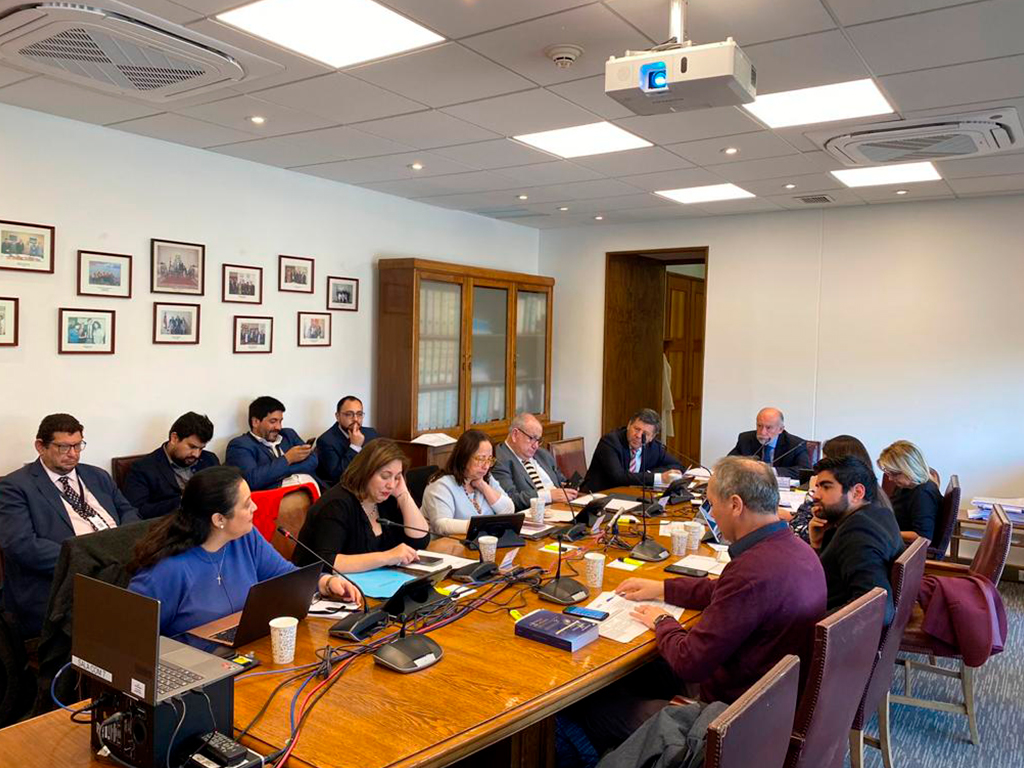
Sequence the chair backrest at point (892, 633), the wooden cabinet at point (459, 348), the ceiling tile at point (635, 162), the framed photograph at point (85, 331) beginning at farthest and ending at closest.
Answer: the wooden cabinet at point (459, 348) < the ceiling tile at point (635, 162) < the framed photograph at point (85, 331) < the chair backrest at point (892, 633)

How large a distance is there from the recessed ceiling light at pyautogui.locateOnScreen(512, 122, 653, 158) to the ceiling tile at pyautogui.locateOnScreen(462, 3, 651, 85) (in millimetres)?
797

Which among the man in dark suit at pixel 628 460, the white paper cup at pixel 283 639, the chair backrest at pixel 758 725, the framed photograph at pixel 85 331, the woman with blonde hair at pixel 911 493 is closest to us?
the chair backrest at pixel 758 725

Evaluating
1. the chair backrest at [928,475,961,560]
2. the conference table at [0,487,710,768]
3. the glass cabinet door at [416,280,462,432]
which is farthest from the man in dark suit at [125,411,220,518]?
the chair backrest at [928,475,961,560]

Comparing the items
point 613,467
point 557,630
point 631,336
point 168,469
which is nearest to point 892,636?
point 557,630

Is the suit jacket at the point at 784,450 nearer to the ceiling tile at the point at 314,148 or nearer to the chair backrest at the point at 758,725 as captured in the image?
the ceiling tile at the point at 314,148

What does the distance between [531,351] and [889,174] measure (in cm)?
312

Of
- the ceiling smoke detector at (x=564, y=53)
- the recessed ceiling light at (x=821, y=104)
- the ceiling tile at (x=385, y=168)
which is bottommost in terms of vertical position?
the ceiling smoke detector at (x=564, y=53)

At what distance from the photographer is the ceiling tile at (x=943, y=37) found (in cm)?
236

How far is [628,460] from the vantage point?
16.0 feet

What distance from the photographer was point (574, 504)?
3.80 metres

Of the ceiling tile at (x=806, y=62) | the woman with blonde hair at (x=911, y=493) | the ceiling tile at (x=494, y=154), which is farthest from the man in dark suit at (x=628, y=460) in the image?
the ceiling tile at (x=806, y=62)

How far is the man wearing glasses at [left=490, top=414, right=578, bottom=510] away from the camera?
3.99 meters

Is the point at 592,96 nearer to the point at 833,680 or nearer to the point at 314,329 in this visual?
the point at 833,680

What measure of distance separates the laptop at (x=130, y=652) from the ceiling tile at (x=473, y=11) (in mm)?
1907
